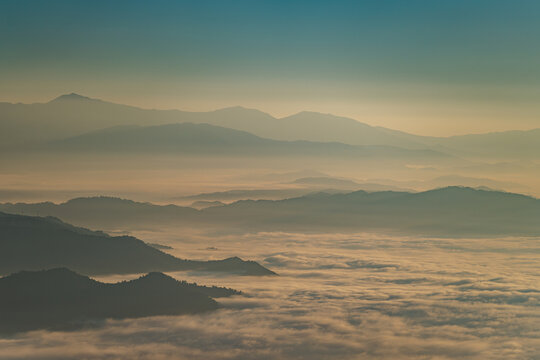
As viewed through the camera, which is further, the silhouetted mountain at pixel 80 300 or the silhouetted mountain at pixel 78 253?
the silhouetted mountain at pixel 78 253

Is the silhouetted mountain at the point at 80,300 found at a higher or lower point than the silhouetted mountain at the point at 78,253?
lower

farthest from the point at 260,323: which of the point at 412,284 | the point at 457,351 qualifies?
the point at 412,284

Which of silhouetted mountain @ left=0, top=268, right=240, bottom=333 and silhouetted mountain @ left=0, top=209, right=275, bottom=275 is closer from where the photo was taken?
silhouetted mountain @ left=0, top=268, right=240, bottom=333

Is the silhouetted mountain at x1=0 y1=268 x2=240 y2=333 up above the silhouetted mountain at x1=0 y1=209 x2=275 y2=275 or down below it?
below

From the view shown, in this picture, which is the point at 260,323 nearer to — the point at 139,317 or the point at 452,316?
the point at 139,317

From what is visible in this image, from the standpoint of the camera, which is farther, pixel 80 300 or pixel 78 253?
pixel 78 253

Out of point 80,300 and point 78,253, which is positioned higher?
point 78,253
